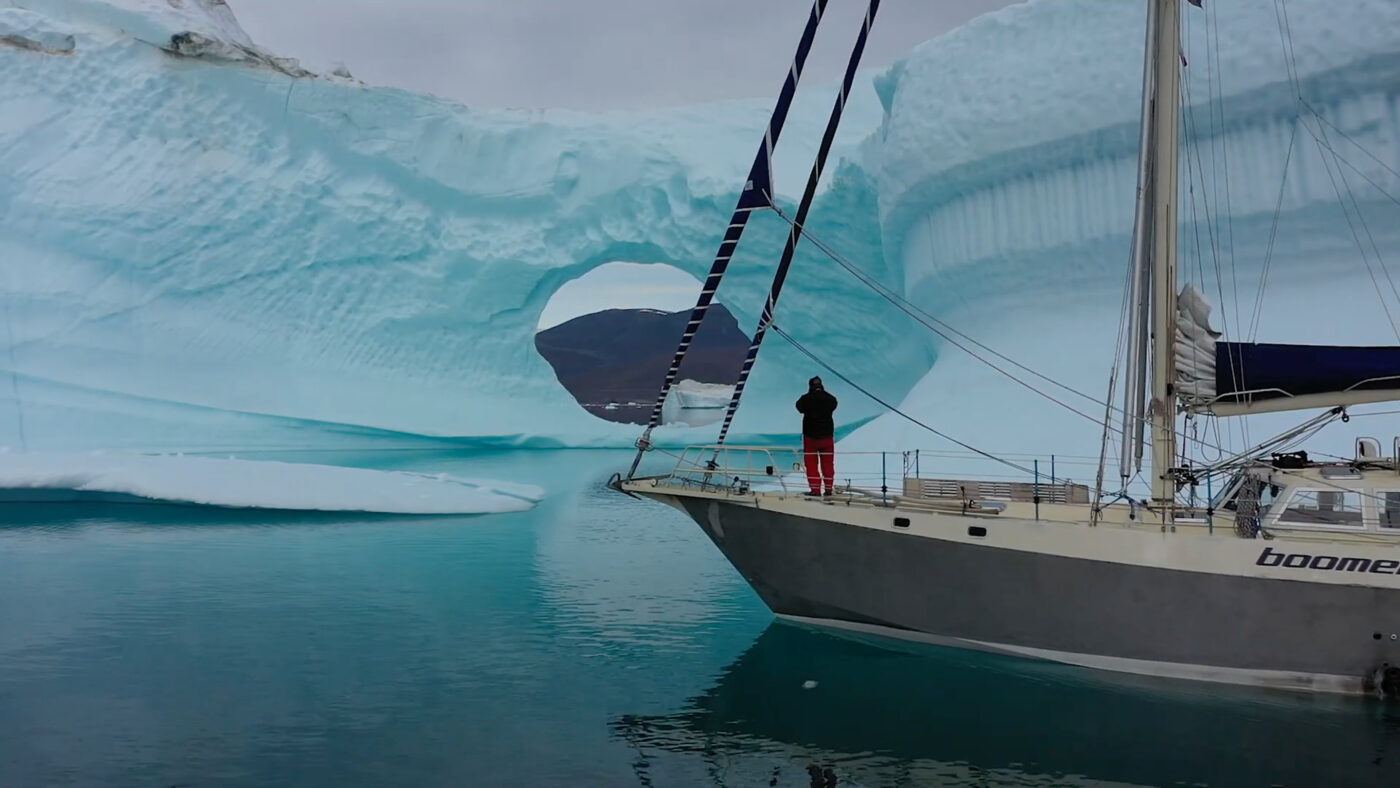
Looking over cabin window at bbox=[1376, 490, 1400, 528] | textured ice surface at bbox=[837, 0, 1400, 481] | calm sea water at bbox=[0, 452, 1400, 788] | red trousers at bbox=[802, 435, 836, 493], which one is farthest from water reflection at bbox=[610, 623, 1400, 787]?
textured ice surface at bbox=[837, 0, 1400, 481]

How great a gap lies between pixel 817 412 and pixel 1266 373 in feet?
8.91

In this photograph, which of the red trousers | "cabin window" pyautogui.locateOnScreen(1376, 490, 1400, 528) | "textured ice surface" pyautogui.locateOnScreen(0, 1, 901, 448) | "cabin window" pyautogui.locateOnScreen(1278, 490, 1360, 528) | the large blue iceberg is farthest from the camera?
"textured ice surface" pyautogui.locateOnScreen(0, 1, 901, 448)

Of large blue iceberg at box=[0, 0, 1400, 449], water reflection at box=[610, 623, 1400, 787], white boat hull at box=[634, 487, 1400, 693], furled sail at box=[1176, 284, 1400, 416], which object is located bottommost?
water reflection at box=[610, 623, 1400, 787]

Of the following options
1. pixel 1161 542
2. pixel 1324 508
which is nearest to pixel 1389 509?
pixel 1324 508

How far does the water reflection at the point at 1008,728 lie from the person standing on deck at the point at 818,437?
1304mm

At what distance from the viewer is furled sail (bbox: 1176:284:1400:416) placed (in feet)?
22.0

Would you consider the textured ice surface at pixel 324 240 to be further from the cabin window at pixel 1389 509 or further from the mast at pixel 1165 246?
the cabin window at pixel 1389 509

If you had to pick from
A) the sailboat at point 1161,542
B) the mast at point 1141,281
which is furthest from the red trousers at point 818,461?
the mast at point 1141,281

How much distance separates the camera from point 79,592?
29.1 ft

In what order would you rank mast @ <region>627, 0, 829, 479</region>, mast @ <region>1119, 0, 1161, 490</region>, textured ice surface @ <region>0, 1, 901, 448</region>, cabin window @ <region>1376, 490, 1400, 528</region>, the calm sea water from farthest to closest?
1. textured ice surface @ <region>0, 1, 901, 448</region>
2. mast @ <region>627, 0, 829, 479</region>
3. mast @ <region>1119, 0, 1161, 490</region>
4. cabin window @ <region>1376, 490, 1400, 528</region>
5. the calm sea water

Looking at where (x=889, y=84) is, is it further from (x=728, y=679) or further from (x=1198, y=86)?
(x=728, y=679)

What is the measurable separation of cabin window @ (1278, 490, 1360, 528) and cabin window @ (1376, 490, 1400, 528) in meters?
0.12

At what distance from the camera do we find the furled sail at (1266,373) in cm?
670

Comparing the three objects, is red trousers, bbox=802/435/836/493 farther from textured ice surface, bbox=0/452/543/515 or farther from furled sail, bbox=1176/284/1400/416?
textured ice surface, bbox=0/452/543/515
